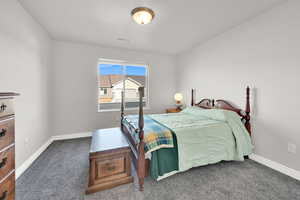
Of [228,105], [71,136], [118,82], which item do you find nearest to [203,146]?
[228,105]

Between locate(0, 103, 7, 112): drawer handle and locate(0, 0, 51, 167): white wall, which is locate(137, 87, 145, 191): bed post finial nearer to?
locate(0, 103, 7, 112): drawer handle

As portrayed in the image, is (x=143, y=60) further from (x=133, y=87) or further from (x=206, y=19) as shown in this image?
(x=206, y=19)

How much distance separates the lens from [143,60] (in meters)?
4.42

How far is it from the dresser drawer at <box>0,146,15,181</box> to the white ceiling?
222 centimetres

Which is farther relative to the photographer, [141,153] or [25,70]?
[25,70]

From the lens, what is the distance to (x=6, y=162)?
3.47ft

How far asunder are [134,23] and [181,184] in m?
3.05

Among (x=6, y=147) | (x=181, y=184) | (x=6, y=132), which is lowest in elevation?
(x=181, y=184)

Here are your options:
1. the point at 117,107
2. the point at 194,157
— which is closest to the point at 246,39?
the point at 194,157

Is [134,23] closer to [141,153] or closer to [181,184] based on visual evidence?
[141,153]

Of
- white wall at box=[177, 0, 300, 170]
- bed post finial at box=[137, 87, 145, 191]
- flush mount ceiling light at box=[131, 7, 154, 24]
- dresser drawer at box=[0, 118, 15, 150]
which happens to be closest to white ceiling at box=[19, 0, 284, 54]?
flush mount ceiling light at box=[131, 7, 154, 24]

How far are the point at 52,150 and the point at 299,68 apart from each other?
16.1ft

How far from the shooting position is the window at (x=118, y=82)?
4074 mm

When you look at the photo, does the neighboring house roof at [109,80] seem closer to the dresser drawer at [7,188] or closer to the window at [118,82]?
the window at [118,82]
